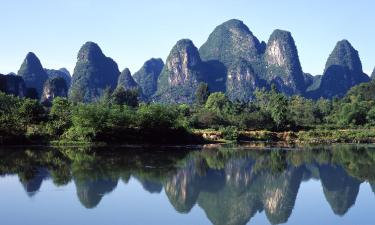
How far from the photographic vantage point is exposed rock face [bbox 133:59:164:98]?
13388 centimetres

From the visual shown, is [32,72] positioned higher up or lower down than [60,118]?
higher up

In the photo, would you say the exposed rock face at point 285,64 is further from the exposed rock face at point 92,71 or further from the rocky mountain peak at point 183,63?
the exposed rock face at point 92,71

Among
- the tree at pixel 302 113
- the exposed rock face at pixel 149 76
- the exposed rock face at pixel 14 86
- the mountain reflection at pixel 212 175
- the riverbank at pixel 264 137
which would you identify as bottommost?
the mountain reflection at pixel 212 175

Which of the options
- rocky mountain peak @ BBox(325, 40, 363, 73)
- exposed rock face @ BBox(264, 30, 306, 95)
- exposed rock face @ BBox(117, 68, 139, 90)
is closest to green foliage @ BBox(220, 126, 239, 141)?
exposed rock face @ BBox(117, 68, 139, 90)

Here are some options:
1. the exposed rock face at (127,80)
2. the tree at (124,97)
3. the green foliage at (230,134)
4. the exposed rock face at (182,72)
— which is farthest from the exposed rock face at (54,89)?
the green foliage at (230,134)

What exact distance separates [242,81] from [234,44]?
18.5m

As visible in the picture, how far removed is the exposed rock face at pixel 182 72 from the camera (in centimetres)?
11604

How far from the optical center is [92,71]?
105 metres

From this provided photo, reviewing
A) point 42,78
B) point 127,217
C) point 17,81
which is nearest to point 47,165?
point 127,217

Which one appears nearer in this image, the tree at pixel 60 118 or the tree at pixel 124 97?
the tree at pixel 60 118

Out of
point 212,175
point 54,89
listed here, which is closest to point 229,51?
point 54,89

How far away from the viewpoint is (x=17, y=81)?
7500 cm

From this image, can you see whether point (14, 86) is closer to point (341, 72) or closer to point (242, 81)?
point (242, 81)

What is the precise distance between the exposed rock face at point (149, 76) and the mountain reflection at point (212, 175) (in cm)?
10261
